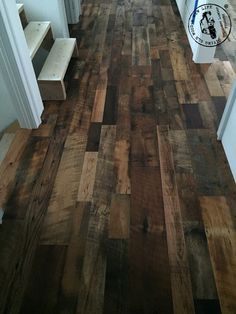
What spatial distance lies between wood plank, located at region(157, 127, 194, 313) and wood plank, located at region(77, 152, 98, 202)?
435 mm

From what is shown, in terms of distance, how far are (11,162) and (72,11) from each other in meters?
A: 2.31

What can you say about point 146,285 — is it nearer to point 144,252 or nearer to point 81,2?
point 144,252

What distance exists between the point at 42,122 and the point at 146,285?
53.9 inches

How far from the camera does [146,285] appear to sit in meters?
1.20

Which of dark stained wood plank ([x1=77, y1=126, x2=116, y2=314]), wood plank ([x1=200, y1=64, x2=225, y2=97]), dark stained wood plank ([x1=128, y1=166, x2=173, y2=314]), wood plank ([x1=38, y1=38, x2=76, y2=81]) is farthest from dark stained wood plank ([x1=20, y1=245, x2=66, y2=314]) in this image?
wood plank ([x1=200, y1=64, x2=225, y2=97])

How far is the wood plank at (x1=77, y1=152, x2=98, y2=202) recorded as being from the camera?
1536mm

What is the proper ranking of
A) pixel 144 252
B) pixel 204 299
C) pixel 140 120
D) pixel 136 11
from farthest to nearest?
1. pixel 136 11
2. pixel 140 120
3. pixel 144 252
4. pixel 204 299

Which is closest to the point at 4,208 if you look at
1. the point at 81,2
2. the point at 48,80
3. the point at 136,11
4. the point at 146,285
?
the point at 146,285

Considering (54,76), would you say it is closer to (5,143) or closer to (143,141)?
(5,143)

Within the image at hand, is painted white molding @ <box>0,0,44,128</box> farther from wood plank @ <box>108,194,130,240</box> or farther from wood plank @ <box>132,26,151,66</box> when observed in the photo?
wood plank @ <box>132,26,151,66</box>

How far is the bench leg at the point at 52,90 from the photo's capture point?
82.3 inches

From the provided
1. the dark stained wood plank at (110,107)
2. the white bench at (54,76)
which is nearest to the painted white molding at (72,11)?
the white bench at (54,76)

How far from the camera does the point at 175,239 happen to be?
134 centimetres

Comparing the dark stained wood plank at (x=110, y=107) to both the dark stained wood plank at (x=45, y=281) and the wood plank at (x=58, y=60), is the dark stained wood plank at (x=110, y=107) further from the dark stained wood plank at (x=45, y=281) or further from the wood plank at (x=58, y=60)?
the dark stained wood plank at (x=45, y=281)
